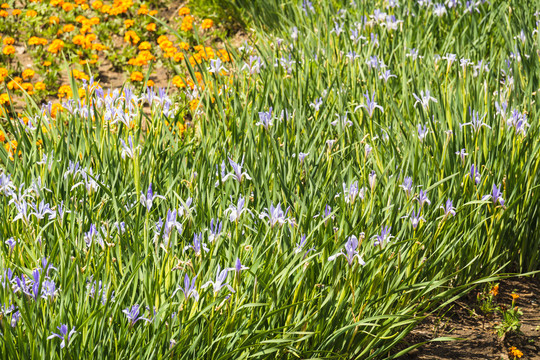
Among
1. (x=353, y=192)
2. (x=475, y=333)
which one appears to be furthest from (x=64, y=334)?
(x=475, y=333)

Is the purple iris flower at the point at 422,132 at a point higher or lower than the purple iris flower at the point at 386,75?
lower

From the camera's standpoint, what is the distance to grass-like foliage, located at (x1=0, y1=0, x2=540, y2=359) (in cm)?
186

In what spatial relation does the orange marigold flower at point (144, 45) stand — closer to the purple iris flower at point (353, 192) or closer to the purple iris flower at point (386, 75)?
the purple iris flower at point (386, 75)

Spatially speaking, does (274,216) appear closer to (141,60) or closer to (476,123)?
(476,123)

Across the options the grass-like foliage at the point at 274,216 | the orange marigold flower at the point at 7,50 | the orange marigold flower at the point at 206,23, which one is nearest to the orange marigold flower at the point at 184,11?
the orange marigold flower at the point at 206,23

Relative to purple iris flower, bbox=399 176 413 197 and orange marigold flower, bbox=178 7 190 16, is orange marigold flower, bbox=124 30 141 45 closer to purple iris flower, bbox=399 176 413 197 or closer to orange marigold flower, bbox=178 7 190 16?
→ orange marigold flower, bbox=178 7 190 16

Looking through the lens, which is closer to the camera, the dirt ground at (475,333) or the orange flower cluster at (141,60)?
the dirt ground at (475,333)

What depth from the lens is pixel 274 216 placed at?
2010 millimetres

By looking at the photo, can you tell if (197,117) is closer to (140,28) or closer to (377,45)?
(377,45)

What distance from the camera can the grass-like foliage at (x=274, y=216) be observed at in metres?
1.86

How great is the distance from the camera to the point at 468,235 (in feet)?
8.31

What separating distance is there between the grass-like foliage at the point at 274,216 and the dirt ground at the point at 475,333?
0.13 metres

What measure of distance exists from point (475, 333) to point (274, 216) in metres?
1.16

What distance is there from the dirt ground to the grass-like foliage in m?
0.13
